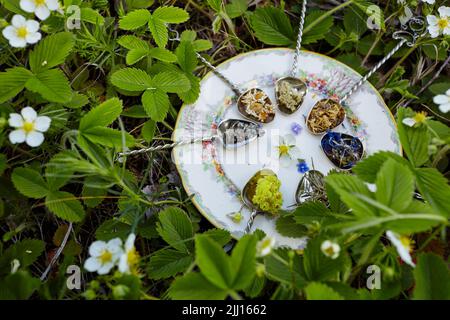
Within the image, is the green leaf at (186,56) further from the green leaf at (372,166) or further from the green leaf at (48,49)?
the green leaf at (372,166)

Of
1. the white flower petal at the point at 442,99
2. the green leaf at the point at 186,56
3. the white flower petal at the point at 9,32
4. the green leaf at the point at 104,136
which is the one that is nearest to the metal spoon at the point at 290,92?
the green leaf at the point at 186,56

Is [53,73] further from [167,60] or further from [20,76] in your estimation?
[167,60]

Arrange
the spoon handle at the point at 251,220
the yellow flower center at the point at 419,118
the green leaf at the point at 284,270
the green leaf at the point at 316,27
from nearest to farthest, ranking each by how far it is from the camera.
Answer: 1. the green leaf at the point at 284,270
2. the yellow flower center at the point at 419,118
3. the spoon handle at the point at 251,220
4. the green leaf at the point at 316,27

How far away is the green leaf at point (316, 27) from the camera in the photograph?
151 centimetres

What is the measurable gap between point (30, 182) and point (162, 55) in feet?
1.49

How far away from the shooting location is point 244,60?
57.1 inches

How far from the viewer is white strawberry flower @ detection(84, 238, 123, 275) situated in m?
1.07

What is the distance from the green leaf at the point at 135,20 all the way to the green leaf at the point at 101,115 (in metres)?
0.23

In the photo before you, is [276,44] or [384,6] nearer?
[276,44]

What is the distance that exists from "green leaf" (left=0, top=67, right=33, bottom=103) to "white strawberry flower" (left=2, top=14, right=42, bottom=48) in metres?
0.07

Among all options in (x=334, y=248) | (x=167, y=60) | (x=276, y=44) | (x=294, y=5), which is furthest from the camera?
(x=294, y=5)

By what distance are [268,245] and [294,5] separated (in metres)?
0.90

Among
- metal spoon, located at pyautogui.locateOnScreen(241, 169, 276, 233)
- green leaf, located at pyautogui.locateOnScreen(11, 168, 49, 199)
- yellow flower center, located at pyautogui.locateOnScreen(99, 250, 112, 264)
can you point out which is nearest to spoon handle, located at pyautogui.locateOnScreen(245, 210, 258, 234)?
metal spoon, located at pyautogui.locateOnScreen(241, 169, 276, 233)
